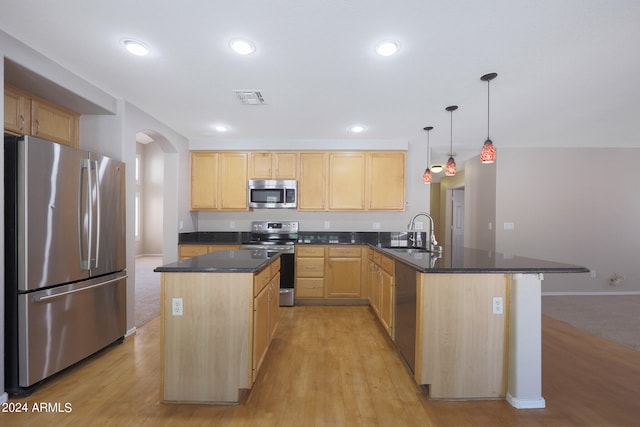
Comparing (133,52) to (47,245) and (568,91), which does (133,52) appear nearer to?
(47,245)

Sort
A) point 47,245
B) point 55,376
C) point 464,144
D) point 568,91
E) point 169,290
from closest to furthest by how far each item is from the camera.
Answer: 1. point 169,290
2. point 47,245
3. point 55,376
4. point 568,91
5. point 464,144

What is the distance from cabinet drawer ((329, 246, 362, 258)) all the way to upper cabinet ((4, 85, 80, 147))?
3194mm

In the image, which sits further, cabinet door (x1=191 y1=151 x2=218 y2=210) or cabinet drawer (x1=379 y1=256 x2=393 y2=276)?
cabinet door (x1=191 y1=151 x2=218 y2=210)

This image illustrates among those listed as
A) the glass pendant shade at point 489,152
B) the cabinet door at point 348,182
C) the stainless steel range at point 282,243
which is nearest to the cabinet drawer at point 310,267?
the stainless steel range at point 282,243

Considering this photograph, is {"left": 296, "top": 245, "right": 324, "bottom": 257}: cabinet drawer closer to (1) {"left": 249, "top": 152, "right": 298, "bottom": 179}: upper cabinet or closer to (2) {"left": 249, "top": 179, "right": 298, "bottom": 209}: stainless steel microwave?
(2) {"left": 249, "top": 179, "right": 298, "bottom": 209}: stainless steel microwave

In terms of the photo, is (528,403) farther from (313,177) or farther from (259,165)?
(259,165)

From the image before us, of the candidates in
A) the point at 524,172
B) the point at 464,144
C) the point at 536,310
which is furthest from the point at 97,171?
the point at 524,172

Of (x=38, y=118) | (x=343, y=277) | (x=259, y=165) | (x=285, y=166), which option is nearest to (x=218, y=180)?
(x=259, y=165)

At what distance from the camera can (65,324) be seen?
2154mm

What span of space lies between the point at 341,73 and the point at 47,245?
102 inches

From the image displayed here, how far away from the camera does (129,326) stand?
294cm

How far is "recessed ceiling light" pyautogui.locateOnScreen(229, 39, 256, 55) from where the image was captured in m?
1.92

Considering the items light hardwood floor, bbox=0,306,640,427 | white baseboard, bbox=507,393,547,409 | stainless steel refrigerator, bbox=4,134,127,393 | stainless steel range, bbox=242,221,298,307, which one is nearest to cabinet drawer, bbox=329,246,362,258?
stainless steel range, bbox=242,221,298,307

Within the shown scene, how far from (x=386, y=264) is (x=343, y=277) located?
123cm
